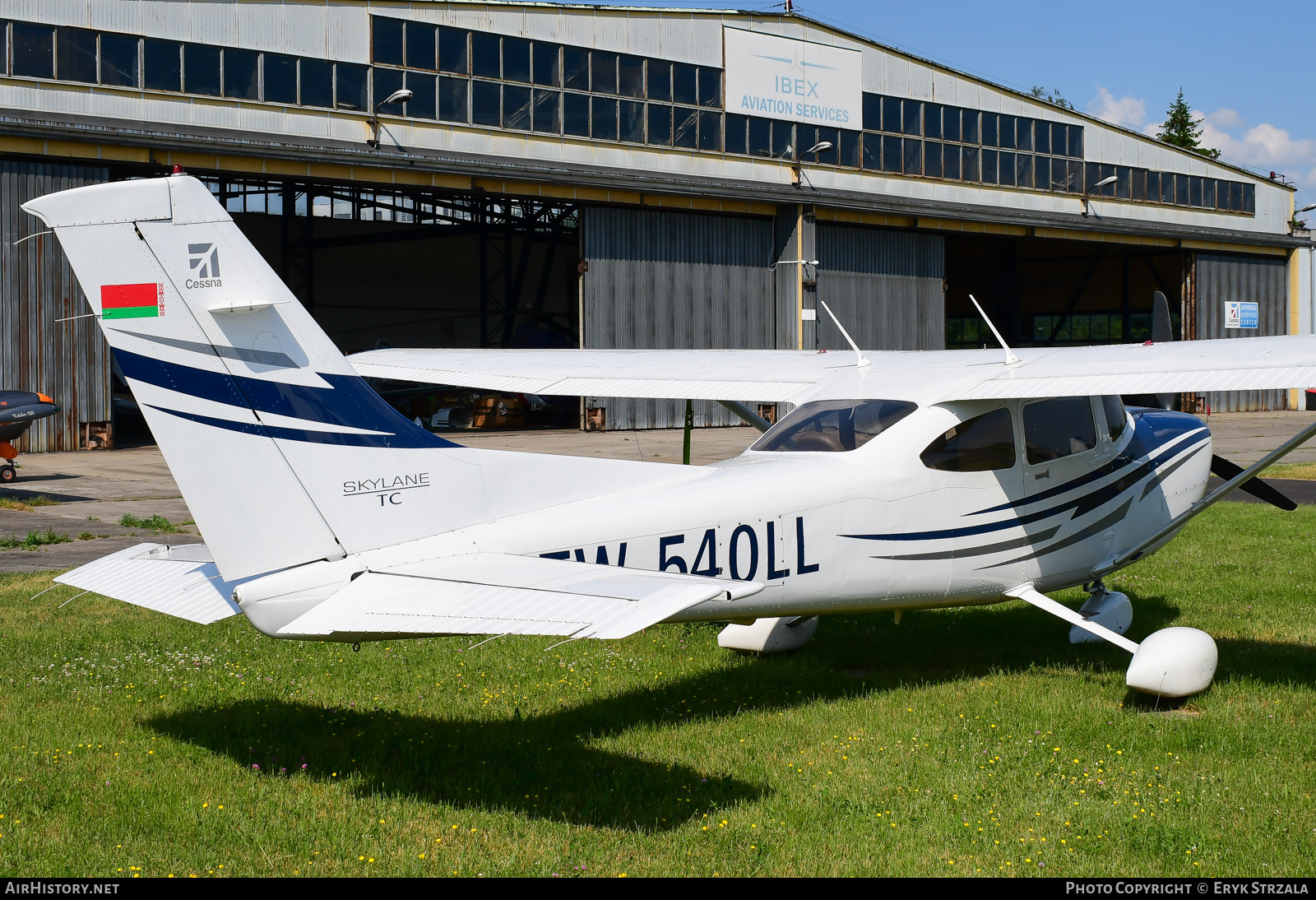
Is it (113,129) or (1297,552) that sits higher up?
(113,129)

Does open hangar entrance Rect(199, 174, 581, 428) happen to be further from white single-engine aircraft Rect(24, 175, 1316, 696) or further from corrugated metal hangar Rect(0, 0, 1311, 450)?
white single-engine aircraft Rect(24, 175, 1316, 696)

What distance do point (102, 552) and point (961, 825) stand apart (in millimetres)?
10663

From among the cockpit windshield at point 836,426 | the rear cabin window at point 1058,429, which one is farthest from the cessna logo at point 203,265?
the rear cabin window at point 1058,429

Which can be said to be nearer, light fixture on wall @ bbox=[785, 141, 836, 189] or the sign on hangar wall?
the sign on hangar wall

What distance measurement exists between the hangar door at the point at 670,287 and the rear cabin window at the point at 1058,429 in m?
22.9

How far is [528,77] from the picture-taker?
29047mm

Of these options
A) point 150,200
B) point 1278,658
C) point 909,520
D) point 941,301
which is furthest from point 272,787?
point 941,301

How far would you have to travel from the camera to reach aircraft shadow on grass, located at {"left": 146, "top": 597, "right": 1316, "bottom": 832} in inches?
215

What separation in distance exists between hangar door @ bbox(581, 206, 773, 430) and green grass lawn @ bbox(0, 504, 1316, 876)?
2242cm

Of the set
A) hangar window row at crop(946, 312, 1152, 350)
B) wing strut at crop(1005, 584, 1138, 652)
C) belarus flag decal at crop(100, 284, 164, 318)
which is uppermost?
hangar window row at crop(946, 312, 1152, 350)

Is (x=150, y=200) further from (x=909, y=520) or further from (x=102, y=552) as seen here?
(x=102, y=552)

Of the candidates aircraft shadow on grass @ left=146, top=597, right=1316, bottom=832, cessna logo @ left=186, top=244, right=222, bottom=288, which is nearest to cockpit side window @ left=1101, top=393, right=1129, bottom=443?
aircraft shadow on grass @ left=146, top=597, right=1316, bottom=832

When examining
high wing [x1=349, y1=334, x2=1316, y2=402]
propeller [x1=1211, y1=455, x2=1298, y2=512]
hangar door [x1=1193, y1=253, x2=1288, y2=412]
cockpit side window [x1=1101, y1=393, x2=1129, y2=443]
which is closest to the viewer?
high wing [x1=349, y1=334, x2=1316, y2=402]

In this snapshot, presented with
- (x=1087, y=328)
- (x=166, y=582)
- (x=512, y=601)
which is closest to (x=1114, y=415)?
(x=512, y=601)
